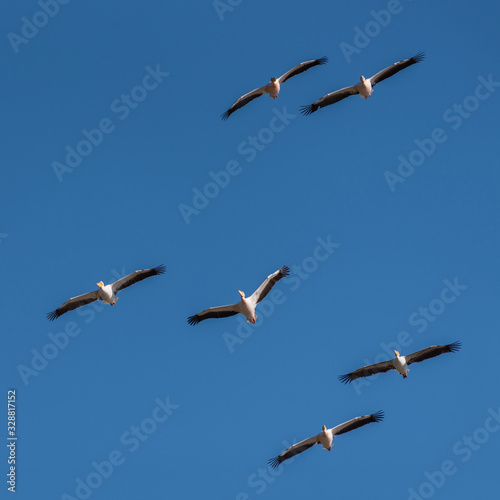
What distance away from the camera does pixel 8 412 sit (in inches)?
1118

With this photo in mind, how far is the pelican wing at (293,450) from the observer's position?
28.5 metres

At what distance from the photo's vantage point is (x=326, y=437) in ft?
93.4

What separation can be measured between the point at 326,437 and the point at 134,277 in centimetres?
928

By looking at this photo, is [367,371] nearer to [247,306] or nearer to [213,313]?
[247,306]

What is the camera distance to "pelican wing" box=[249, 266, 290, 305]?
2664cm

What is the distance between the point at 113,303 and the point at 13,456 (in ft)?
21.9

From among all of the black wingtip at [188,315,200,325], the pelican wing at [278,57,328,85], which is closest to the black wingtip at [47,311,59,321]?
the black wingtip at [188,315,200,325]

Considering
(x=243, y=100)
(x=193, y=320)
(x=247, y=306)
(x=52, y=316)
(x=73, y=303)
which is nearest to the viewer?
(x=247, y=306)

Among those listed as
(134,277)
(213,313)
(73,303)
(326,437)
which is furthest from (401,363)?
(73,303)

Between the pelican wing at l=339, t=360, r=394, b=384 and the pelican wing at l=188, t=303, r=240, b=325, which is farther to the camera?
the pelican wing at l=339, t=360, r=394, b=384

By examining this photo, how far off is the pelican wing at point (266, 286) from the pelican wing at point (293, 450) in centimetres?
585

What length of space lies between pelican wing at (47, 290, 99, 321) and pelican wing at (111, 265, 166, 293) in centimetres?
99

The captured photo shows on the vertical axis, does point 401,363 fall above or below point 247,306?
below

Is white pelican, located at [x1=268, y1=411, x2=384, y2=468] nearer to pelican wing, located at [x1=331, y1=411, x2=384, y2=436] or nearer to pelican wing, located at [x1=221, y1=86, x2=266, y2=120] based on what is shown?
pelican wing, located at [x1=331, y1=411, x2=384, y2=436]
